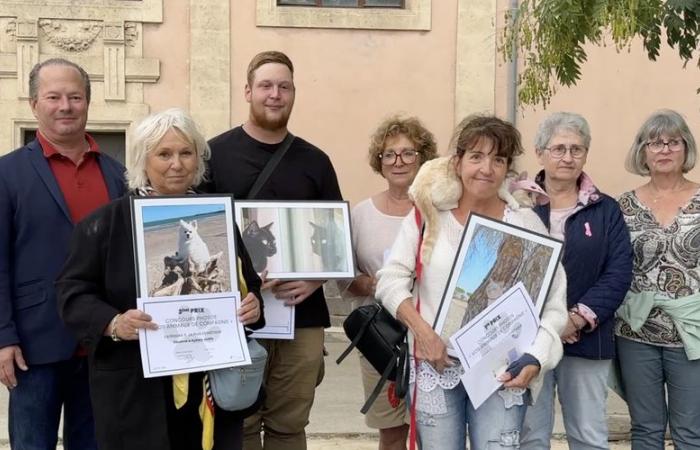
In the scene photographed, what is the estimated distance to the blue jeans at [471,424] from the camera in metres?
3.24

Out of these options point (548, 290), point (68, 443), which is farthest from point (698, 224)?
point (68, 443)

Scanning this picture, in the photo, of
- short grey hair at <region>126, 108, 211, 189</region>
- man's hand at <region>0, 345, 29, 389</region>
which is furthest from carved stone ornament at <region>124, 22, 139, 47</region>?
short grey hair at <region>126, 108, 211, 189</region>

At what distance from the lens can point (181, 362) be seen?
9.72ft

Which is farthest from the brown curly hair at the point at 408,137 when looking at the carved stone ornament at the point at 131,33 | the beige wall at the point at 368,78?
the carved stone ornament at the point at 131,33

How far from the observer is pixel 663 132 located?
4027 mm

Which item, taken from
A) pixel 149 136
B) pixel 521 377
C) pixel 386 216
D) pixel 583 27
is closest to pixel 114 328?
pixel 149 136

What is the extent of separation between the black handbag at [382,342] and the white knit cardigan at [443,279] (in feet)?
0.25

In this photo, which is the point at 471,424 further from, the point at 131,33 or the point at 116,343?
the point at 131,33

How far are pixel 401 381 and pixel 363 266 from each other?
1.13m

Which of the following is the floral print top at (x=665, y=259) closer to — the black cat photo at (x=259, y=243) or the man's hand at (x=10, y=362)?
the black cat photo at (x=259, y=243)

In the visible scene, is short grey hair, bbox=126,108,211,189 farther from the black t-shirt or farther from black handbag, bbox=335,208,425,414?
black handbag, bbox=335,208,425,414

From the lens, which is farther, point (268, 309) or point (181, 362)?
point (268, 309)

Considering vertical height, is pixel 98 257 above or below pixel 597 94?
below

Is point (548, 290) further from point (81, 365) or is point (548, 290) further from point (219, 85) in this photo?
point (219, 85)
